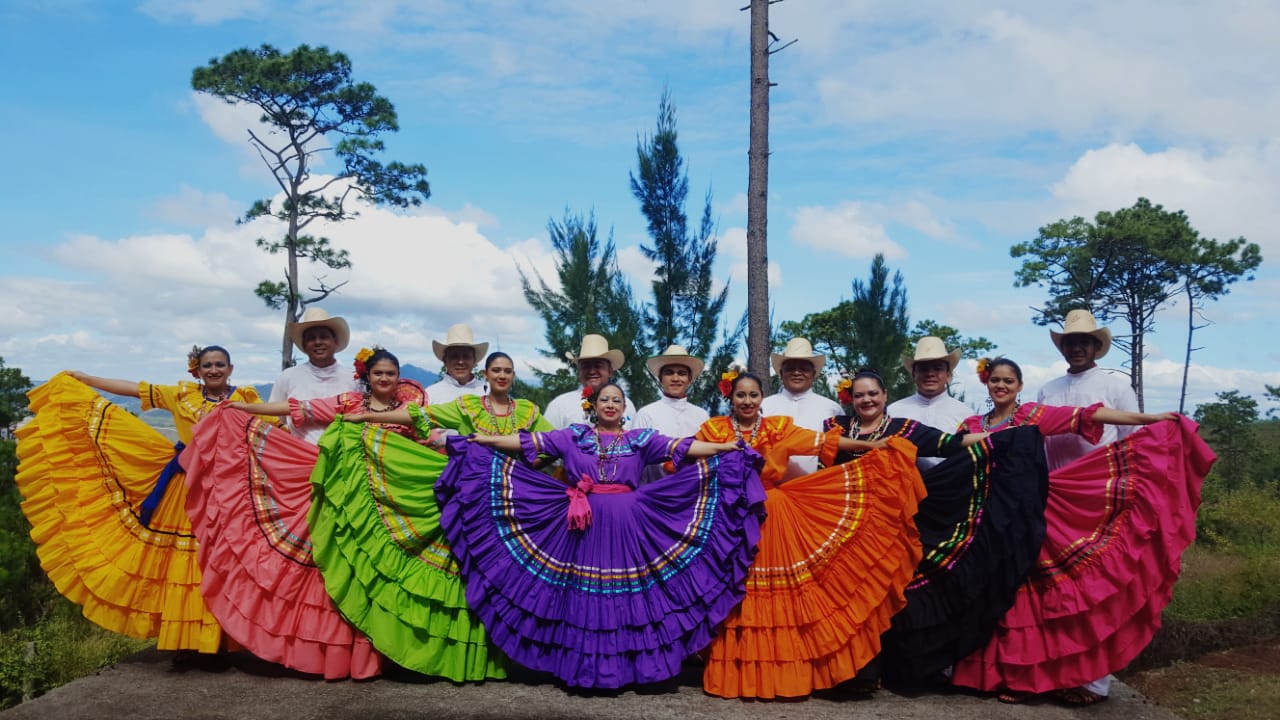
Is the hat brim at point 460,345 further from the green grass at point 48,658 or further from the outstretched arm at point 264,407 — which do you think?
the green grass at point 48,658

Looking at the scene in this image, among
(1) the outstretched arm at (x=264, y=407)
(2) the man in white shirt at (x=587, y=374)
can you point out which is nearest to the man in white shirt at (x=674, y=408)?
(2) the man in white shirt at (x=587, y=374)

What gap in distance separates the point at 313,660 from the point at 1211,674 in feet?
19.2

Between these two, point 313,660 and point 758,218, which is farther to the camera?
point 758,218

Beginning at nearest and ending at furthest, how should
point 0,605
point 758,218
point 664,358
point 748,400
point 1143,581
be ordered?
point 1143,581 < point 748,400 < point 664,358 < point 0,605 < point 758,218

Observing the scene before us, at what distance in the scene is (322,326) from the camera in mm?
5707

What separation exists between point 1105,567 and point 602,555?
2.48 m

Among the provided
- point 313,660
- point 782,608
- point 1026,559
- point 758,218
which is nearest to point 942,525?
point 1026,559

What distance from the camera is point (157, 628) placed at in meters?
4.88

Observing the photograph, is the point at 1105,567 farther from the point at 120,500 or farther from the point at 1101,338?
the point at 120,500

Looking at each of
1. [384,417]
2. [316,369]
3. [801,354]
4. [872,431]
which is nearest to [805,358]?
[801,354]

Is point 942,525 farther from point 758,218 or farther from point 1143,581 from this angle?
point 758,218

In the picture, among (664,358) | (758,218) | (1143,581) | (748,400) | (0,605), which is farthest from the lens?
(758,218)

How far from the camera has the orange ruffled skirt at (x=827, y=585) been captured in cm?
438

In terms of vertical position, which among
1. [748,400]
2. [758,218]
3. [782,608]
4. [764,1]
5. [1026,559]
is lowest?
[782,608]
